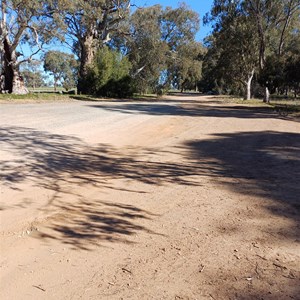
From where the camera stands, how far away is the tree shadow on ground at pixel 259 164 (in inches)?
203

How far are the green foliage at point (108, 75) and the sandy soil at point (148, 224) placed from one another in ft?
104

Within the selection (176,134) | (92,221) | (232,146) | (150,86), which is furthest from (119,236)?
(150,86)

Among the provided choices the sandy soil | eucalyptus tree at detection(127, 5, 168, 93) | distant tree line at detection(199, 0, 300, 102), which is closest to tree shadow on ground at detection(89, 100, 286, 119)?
distant tree line at detection(199, 0, 300, 102)

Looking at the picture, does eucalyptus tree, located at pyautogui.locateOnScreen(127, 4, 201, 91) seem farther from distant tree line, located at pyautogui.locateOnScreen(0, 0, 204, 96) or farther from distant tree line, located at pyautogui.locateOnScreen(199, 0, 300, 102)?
distant tree line, located at pyautogui.locateOnScreen(199, 0, 300, 102)

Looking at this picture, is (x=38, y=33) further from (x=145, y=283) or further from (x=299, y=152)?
(x=145, y=283)

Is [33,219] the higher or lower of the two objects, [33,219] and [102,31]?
the lower

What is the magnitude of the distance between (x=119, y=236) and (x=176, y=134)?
27.4 feet

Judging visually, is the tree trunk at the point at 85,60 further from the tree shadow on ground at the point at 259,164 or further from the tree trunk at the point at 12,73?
the tree shadow on ground at the point at 259,164

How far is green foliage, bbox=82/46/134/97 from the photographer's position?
39125 millimetres

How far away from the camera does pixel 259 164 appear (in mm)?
7430

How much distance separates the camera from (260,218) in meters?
4.42

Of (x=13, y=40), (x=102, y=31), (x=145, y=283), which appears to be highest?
(x=102, y=31)

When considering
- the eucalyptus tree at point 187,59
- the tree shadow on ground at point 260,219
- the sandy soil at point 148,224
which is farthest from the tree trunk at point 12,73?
the eucalyptus tree at point 187,59

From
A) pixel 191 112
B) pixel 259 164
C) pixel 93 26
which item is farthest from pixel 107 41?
pixel 259 164
